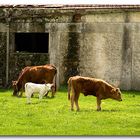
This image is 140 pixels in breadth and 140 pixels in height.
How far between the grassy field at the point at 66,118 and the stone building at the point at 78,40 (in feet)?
15.6

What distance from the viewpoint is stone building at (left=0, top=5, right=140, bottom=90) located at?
81.1ft

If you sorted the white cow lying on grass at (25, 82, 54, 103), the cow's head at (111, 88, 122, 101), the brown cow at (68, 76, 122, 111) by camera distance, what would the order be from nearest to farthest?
the brown cow at (68, 76, 122, 111) < the cow's head at (111, 88, 122, 101) < the white cow lying on grass at (25, 82, 54, 103)

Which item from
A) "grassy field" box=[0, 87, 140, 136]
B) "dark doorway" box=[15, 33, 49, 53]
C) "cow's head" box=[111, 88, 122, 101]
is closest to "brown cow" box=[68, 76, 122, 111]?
"cow's head" box=[111, 88, 122, 101]

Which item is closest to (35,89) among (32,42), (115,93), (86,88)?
(86,88)

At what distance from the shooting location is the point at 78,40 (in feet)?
82.2

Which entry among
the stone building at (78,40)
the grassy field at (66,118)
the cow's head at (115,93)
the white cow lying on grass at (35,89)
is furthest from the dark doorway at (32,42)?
the cow's head at (115,93)

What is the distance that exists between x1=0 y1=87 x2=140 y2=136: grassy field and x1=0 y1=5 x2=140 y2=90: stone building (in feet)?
15.6

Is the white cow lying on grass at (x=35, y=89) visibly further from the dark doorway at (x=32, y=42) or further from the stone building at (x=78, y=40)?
the dark doorway at (x=32, y=42)

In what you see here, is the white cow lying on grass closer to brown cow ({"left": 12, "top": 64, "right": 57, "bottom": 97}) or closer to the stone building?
brown cow ({"left": 12, "top": 64, "right": 57, "bottom": 97})

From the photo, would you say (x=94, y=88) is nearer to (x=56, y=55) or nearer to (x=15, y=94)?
(x=15, y=94)

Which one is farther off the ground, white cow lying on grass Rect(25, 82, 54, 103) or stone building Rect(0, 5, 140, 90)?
stone building Rect(0, 5, 140, 90)

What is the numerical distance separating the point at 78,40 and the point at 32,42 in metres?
2.33

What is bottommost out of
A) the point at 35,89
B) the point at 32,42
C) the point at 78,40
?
the point at 35,89

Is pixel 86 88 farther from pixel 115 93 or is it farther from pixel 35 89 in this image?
pixel 35 89
